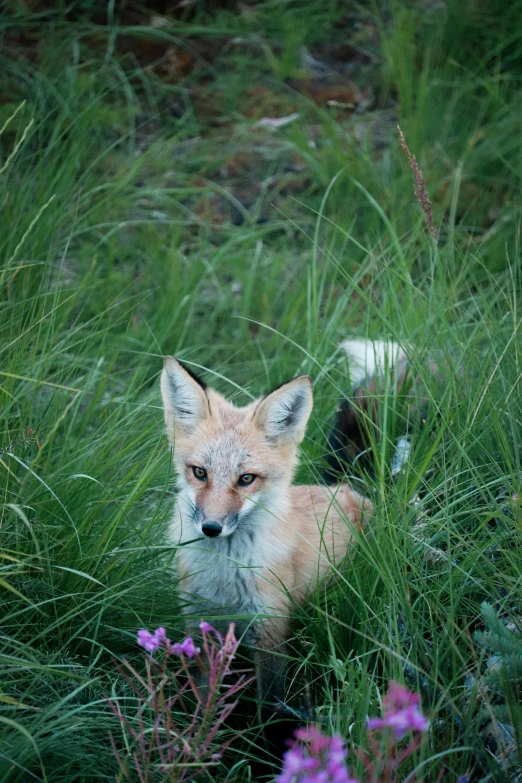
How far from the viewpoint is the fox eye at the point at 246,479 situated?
2.97 m

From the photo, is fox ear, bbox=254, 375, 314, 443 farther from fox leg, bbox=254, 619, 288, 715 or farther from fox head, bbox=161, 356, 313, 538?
fox leg, bbox=254, 619, 288, 715

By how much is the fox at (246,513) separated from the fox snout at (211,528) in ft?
0.11

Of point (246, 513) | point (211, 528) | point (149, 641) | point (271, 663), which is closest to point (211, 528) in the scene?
point (211, 528)

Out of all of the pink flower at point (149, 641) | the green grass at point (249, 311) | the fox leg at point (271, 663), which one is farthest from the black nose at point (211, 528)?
the pink flower at point (149, 641)

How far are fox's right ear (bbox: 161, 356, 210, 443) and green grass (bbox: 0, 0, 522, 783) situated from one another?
18 centimetres

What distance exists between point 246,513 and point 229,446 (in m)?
0.27

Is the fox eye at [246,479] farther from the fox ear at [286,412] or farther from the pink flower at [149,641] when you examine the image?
the pink flower at [149,641]

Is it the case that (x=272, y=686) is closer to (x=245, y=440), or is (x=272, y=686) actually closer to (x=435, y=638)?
(x=435, y=638)

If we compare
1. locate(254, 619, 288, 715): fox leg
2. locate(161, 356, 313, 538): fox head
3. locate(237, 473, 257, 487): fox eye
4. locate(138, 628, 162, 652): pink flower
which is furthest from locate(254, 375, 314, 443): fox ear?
locate(138, 628, 162, 652): pink flower

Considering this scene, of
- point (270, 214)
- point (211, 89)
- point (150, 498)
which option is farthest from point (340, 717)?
point (211, 89)

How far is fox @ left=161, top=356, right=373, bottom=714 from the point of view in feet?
9.44

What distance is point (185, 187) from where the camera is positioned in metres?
6.23

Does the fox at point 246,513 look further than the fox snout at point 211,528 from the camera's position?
Yes

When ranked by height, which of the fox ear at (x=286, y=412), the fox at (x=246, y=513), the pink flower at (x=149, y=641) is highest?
the pink flower at (x=149, y=641)
